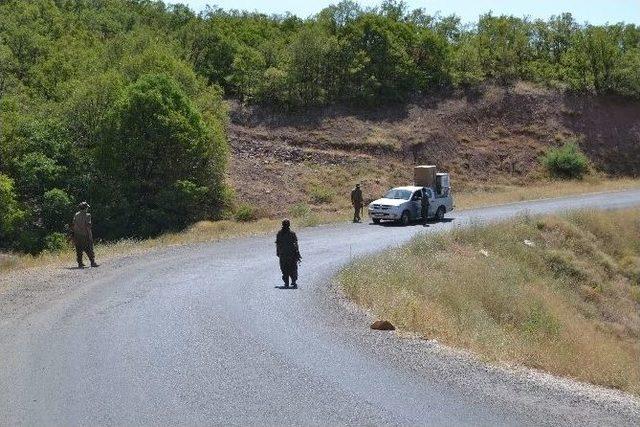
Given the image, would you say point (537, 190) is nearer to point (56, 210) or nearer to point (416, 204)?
point (416, 204)

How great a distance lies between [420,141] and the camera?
54.8 m

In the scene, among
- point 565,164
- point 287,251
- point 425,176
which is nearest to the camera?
point 287,251

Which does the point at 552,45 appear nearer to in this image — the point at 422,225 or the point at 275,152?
the point at 275,152

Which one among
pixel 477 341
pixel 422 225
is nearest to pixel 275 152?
pixel 422 225

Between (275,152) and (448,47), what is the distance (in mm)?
20628

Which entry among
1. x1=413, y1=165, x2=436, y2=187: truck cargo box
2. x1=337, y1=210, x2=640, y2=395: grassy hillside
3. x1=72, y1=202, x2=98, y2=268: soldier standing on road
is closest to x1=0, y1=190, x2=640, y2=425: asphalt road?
x1=337, y1=210, x2=640, y2=395: grassy hillside

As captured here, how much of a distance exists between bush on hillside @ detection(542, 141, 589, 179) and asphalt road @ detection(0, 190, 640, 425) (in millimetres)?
40436

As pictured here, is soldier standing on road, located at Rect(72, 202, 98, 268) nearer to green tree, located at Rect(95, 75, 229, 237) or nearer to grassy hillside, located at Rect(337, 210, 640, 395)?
grassy hillside, located at Rect(337, 210, 640, 395)

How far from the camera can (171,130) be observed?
1508 inches

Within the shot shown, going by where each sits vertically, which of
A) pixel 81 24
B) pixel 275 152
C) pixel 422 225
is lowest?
pixel 422 225

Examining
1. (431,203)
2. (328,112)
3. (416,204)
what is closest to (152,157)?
(416,204)

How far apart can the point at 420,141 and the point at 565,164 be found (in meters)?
10.2

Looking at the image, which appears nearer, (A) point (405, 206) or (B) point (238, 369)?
(B) point (238, 369)

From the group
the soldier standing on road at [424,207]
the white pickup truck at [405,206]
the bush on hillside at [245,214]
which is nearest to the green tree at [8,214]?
the bush on hillside at [245,214]
